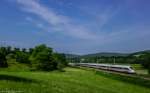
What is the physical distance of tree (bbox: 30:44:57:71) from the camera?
102m

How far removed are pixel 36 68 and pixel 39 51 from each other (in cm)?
681

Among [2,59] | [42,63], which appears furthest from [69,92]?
[2,59]

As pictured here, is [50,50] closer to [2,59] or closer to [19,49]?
[2,59]

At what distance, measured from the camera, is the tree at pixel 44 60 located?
102375 mm

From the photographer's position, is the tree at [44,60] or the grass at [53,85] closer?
the grass at [53,85]

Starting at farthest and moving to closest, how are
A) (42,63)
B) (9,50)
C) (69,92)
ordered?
1. (9,50)
2. (42,63)
3. (69,92)

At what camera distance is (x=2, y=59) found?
106 m

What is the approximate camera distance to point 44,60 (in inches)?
4065

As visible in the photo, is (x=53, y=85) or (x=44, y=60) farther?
(x=44, y=60)

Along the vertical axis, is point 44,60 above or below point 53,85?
above

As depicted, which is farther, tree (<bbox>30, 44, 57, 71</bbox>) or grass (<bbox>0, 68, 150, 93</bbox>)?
tree (<bbox>30, 44, 57, 71</bbox>)

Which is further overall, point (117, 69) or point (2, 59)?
point (117, 69)

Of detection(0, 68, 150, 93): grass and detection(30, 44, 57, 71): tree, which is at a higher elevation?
detection(30, 44, 57, 71): tree

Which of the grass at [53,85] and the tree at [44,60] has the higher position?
the tree at [44,60]
